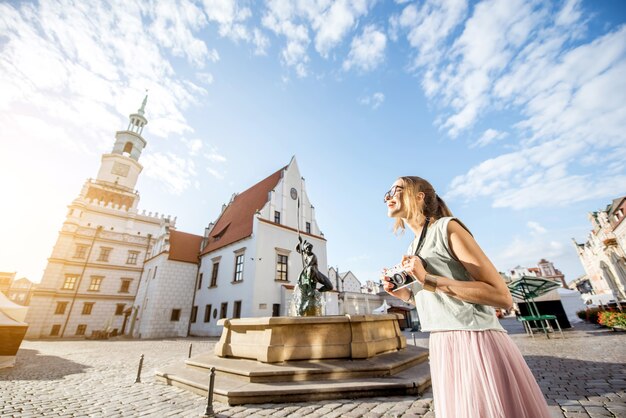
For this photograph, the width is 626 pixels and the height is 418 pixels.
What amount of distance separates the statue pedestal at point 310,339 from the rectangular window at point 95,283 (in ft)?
105

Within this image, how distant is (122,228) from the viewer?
117 feet

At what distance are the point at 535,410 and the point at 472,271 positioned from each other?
660 mm

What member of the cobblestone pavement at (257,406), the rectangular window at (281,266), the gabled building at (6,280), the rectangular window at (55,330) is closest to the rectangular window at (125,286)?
the rectangular window at (55,330)

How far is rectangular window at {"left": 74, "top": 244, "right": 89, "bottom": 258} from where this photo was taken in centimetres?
2897

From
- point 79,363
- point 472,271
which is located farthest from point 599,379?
point 79,363

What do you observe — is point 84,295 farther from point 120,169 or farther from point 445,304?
point 445,304

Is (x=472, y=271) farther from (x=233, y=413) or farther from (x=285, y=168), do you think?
(x=285, y=168)

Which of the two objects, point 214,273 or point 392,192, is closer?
point 392,192

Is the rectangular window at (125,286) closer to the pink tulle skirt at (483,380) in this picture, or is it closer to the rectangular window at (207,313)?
the rectangular window at (207,313)

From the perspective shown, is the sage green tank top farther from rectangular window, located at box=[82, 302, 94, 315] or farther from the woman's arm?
rectangular window, located at box=[82, 302, 94, 315]

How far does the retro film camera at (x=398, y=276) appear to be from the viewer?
4.97 feet

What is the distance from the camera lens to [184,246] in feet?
86.2

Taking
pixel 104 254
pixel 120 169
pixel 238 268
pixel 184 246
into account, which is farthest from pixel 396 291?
pixel 120 169

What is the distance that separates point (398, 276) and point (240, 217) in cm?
2406
